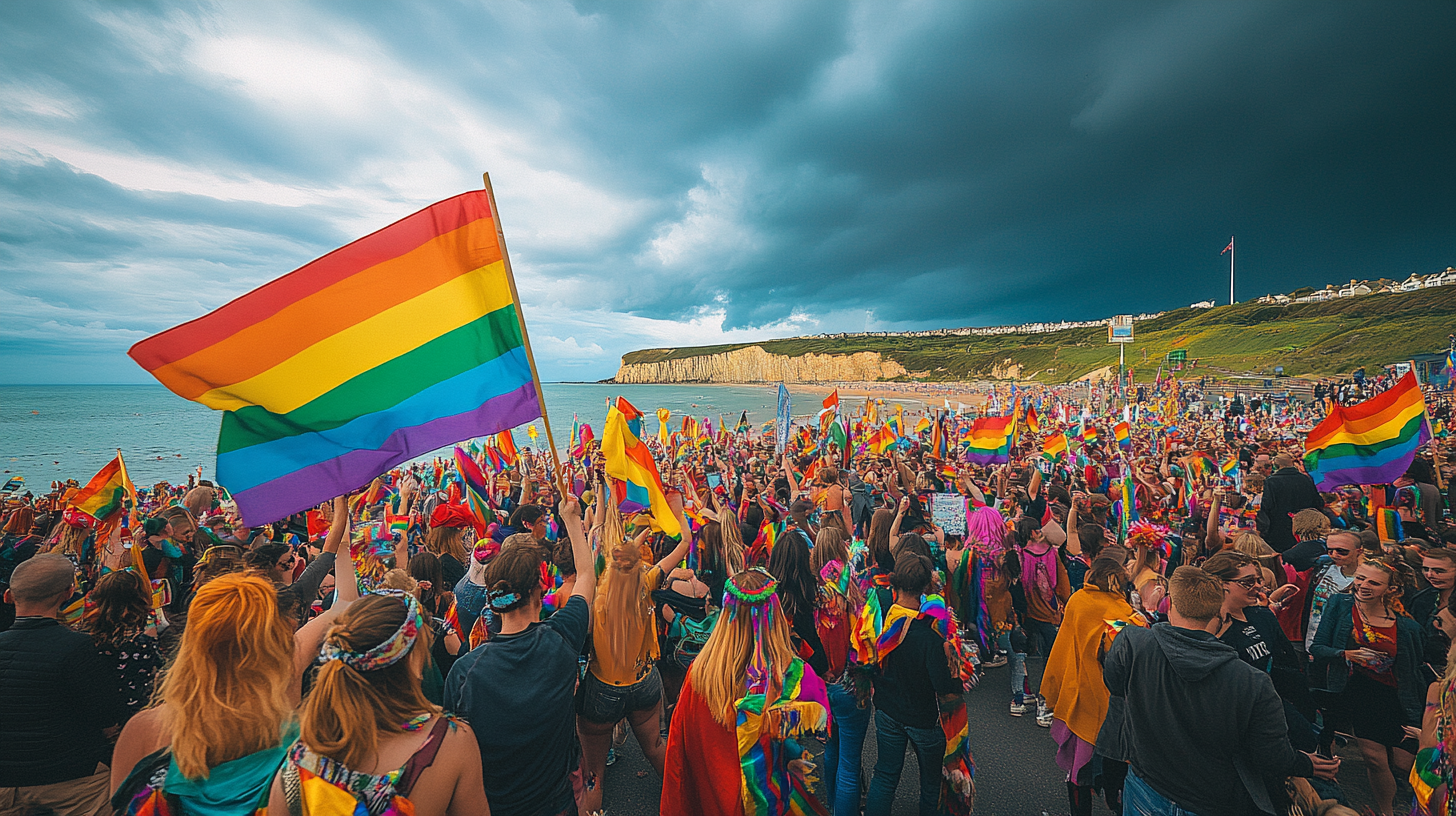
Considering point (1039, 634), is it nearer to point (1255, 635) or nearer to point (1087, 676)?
point (1087, 676)

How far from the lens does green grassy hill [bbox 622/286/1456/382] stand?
186ft

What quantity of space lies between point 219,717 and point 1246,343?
105222 millimetres

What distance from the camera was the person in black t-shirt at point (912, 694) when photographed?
3.39 m

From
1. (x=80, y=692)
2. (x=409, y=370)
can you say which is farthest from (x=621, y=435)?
(x=80, y=692)

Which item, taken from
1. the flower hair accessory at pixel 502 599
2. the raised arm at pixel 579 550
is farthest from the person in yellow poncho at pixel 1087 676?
the flower hair accessory at pixel 502 599

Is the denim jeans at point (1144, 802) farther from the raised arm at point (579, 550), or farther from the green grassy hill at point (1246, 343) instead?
the green grassy hill at point (1246, 343)

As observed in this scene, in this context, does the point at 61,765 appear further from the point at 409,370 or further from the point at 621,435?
the point at 621,435

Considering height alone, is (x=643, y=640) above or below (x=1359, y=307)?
below

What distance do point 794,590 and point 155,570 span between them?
563cm

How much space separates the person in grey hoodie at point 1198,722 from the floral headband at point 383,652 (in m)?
3.30

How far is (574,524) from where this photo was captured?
3.14m

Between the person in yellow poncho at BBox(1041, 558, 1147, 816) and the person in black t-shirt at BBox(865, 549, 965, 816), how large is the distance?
39.7 inches

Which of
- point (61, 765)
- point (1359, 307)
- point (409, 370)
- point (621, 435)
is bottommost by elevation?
point (61, 765)

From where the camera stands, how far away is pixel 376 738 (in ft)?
5.98
